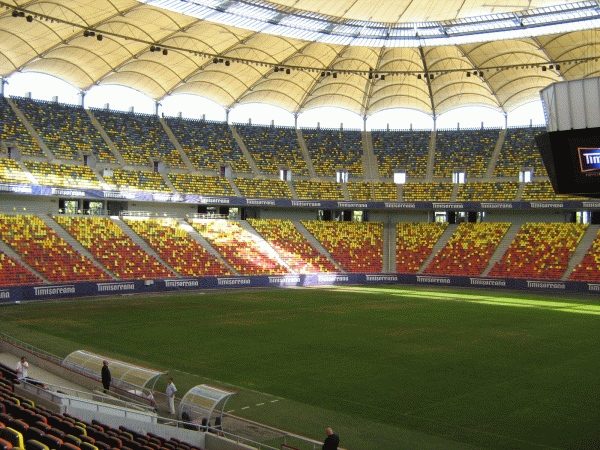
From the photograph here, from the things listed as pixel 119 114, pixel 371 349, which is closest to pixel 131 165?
pixel 119 114

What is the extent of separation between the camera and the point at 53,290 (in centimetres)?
4188

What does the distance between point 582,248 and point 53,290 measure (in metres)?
47.6

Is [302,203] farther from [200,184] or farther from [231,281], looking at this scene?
[231,281]

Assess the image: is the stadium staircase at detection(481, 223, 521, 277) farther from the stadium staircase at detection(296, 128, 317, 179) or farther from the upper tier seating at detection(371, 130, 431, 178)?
the stadium staircase at detection(296, 128, 317, 179)

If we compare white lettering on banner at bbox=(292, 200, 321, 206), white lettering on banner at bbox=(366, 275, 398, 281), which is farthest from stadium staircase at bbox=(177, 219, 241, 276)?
white lettering on banner at bbox=(366, 275, 398, 281)

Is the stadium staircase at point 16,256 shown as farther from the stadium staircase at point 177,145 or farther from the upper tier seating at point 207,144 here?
the upper tier seating at point 207,144

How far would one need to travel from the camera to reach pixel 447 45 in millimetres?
54906

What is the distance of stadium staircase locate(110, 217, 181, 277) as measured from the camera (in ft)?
170

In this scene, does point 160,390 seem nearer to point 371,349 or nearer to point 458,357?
point 371,349

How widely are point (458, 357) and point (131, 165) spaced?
146ft

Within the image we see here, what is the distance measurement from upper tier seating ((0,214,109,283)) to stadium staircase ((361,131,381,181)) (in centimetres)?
3527

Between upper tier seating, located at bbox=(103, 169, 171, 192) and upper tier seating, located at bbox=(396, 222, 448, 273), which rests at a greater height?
upper tier seating, located at bbox=(103, 169, 171, 192)

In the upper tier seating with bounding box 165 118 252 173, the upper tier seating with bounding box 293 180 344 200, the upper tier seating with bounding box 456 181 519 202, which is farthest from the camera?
the upper tier seating with bounding box 293 180 344 200

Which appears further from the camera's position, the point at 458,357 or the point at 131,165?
the point at 131,165
